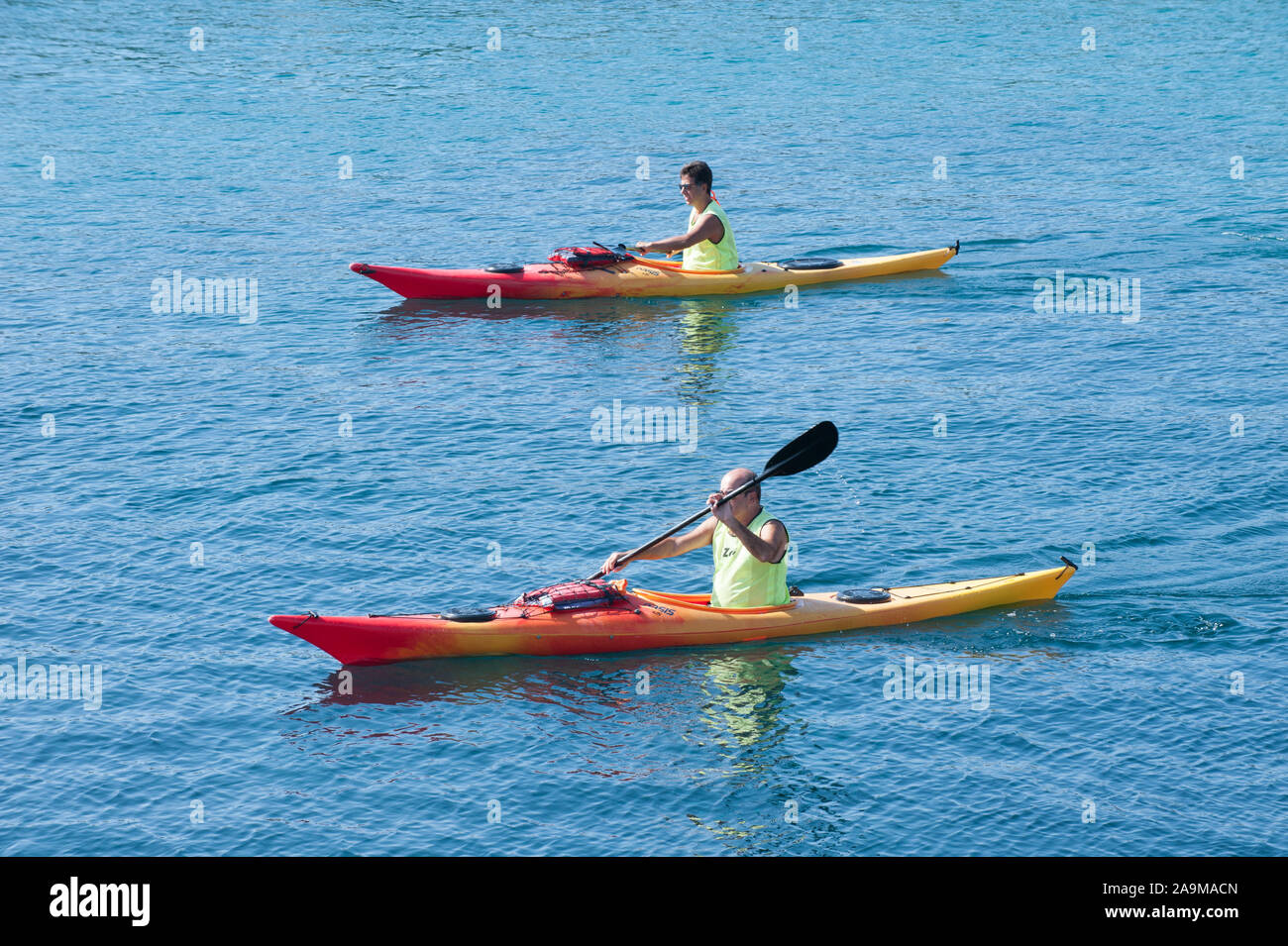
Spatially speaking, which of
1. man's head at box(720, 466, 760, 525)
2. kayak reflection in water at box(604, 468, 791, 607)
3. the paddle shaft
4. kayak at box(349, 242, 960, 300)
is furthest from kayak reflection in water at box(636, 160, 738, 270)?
man's head at box(720, 466, 760, 525)

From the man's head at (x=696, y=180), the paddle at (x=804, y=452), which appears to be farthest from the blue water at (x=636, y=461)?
the man's head at (x=696, y=180)

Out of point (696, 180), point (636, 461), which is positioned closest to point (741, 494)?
point (636, 461)

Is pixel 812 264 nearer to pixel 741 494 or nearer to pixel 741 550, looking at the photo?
pixel 741 550

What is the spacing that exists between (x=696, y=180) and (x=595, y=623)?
9.12 meters

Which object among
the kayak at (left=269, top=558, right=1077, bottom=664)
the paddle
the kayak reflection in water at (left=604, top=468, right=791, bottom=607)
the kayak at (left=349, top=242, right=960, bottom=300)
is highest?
the kayak at (left=349, top=242, right=960, bottom=300)

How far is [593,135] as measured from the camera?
33375 mm

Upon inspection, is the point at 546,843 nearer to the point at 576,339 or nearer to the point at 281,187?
the point at 576,339

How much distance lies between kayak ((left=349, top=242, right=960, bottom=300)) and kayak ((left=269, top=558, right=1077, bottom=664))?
964 centimetres

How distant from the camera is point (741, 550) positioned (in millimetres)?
13305

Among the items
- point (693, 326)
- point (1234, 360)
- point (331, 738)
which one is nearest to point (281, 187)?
point (693, 326)

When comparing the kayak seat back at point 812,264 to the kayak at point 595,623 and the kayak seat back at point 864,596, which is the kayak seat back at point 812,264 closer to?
the kayak seat back at point 864,596

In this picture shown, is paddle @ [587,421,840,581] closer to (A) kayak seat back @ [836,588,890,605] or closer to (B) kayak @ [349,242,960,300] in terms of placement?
(A) kayak seat back @ [836,588,890,605]

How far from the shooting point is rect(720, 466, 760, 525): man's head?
42.1 feet

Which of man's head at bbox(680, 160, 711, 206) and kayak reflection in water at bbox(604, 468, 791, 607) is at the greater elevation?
man's head at bbox(680, 160, 711, 206)
